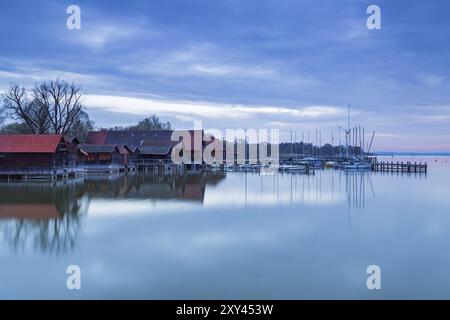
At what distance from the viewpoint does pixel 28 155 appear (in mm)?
37781

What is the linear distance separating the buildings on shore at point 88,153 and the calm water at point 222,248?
14084 millimetres

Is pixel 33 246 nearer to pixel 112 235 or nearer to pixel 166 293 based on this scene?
pixel 112 235

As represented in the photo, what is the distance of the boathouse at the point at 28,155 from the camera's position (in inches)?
1473

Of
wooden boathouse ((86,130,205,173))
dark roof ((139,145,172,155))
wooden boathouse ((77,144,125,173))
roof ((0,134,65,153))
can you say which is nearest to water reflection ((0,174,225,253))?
roof ((0,134,65,153))

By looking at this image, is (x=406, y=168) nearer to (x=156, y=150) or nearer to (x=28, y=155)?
(x=156, y=150)

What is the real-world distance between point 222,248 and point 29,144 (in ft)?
96.6

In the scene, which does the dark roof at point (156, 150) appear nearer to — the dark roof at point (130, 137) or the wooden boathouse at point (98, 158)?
the dark roof at point (130, 137)

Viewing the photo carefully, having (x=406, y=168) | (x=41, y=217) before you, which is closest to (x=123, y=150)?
(x=41, y=217)

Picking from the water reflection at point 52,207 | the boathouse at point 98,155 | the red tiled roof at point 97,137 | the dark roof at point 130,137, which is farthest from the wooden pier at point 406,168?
the red tiled roof at point 97,137

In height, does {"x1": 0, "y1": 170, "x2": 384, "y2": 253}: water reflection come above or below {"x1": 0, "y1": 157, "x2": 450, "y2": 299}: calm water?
above

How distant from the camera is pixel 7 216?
18.8 meters

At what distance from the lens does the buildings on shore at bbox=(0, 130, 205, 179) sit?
37.6 m

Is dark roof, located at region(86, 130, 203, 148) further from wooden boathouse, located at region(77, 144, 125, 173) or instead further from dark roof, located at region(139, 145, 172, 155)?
wooden boathouse, located at region(77, 144, 125, 173)

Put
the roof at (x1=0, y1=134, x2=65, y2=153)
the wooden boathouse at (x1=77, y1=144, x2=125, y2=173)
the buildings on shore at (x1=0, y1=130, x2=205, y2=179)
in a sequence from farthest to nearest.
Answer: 1. the wooden boathouse at (x1=77, y1=144, x2=125, y2=173)
2. the buildings on shore at (x1=0, y1=130, x2=205, y2=179)
3. the roof at (x1=0, y1=134, x2=65, y2=153)
